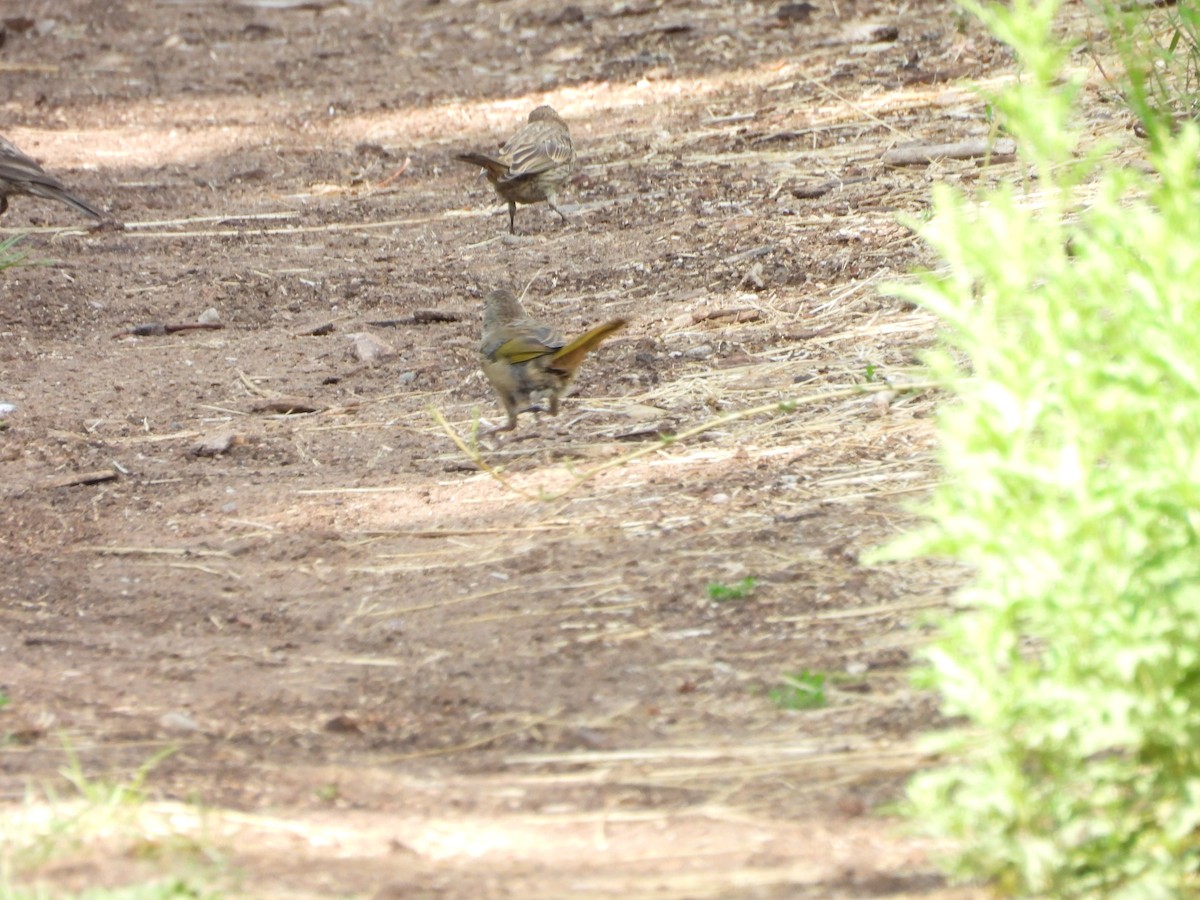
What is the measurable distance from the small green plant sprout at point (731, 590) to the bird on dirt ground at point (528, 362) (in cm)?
155

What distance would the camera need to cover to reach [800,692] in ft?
12.2

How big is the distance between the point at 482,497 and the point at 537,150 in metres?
4.46

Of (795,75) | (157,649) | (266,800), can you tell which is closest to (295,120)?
(795,75)

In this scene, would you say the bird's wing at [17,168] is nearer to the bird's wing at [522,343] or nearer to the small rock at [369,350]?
the small rock at [369,350]

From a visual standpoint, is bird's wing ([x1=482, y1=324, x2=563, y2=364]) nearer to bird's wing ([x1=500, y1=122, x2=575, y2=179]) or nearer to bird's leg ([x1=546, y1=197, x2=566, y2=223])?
bird's wing ([x1=500, y1=122, x2=575, y2=179])

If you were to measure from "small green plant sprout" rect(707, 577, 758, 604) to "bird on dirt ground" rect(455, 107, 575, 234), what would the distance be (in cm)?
522

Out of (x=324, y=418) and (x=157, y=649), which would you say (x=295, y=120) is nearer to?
(x=324, y=418)

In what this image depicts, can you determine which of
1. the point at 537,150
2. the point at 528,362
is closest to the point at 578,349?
the point at 528,362

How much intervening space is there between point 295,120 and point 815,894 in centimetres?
1104

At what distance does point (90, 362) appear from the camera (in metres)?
7.56

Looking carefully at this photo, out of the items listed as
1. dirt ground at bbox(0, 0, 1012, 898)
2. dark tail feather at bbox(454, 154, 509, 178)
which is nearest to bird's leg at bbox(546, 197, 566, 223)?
dirt ground at bbox(0, 0, 1012, 898)

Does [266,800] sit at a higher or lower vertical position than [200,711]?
lower

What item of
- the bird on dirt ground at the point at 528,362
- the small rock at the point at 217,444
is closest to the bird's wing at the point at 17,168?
the small rock at the point at 217,444

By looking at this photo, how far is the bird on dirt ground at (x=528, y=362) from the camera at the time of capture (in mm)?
5957
